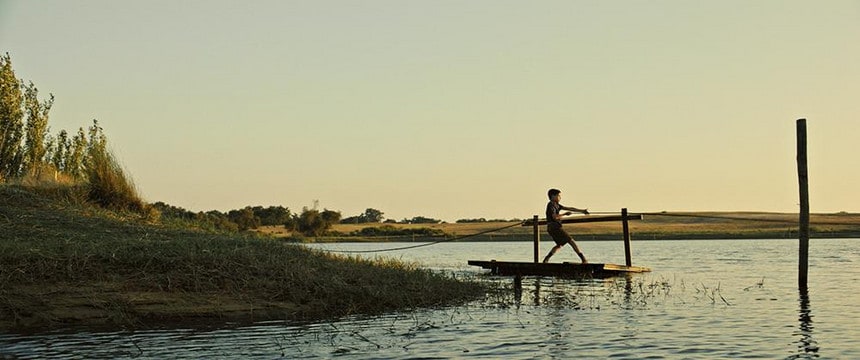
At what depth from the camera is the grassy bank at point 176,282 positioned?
16.5 metres

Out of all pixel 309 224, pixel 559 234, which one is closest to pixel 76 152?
pixel 559 234

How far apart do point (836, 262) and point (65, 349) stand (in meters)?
32.4

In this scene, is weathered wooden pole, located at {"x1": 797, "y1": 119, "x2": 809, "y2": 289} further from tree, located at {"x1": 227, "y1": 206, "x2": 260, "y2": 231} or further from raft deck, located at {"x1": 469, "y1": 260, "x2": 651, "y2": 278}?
tree, located at {"x1": 227, "y1": 206, "x2": 260, "y2": 231}

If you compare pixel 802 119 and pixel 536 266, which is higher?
pixel 802 119

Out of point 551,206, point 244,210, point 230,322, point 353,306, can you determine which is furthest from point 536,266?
point 244,210

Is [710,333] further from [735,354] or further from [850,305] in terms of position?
[850,305]

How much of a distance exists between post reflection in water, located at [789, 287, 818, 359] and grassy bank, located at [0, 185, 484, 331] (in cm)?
729

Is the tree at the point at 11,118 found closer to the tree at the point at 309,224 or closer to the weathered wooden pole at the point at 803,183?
the weathered wooden pole at the point at 803,183

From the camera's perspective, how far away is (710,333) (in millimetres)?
15820

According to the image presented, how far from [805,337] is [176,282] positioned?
11356mm

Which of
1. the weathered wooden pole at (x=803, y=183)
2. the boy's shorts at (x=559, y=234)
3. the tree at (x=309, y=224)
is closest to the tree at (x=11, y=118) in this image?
the boy's shorts at (x=559, y=234)

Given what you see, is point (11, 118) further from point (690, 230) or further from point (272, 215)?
point (690, 230)

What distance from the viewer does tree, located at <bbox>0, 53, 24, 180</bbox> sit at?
39.9m

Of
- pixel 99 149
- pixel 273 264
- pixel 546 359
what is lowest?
pixel 546 359
